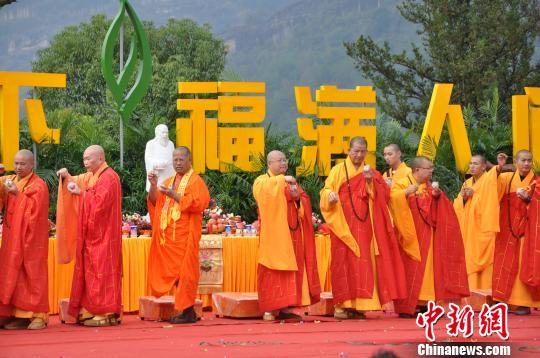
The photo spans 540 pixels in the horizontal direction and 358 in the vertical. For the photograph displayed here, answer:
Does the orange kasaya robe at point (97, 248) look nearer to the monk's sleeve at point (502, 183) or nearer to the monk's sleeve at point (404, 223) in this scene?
the monk's sleeve at point (404, 223)

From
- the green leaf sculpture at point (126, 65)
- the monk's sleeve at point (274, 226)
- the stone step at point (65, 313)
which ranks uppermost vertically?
the green leaf sculpture at point (126, 65)

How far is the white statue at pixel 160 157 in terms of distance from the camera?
12086 millimetres

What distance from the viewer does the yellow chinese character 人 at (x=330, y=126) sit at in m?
14.3

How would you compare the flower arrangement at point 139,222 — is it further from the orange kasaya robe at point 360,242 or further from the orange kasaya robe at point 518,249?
the orange kasaya robe at point 518,249

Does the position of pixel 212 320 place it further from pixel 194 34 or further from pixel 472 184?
pixel 194 34

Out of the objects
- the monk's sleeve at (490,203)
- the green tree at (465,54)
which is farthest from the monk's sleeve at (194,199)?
the green tree at (465,54)

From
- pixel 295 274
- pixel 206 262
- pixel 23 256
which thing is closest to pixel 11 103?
pixel 206 262

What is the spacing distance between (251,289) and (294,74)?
4940 cm

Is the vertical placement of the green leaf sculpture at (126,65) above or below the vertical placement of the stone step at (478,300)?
above

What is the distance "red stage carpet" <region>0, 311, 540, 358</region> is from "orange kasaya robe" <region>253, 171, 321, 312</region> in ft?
0.82

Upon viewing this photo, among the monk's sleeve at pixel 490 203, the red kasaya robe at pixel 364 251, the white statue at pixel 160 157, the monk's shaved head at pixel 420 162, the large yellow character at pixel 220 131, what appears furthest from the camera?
the large yellow character at pixel 220 131

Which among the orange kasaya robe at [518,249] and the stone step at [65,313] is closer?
the stone step at [65,313]

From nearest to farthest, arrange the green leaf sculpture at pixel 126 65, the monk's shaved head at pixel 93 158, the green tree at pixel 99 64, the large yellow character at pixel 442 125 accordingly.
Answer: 1. the monk's shaved head at pixel 93 158
2. the green leaf sculpture at pixel 126 65
3. the large yellow character at pixel 442 125
4. the green tree at pixel 99 64

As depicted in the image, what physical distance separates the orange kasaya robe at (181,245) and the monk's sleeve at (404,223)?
1792 millimetres
